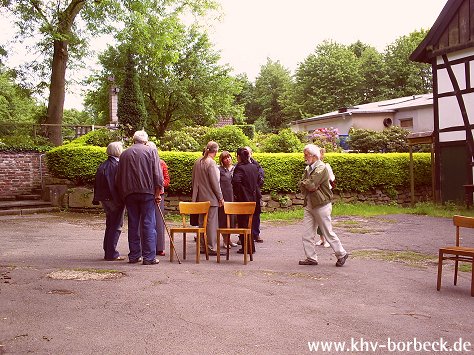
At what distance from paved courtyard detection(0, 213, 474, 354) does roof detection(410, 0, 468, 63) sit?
33.3 ft

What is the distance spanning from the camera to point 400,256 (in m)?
10.4

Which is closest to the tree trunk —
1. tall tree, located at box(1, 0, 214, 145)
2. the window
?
tall tree, located at box(1, 0, 214, 145)

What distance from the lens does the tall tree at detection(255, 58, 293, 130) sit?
6981 centimetres

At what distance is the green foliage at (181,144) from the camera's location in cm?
2045

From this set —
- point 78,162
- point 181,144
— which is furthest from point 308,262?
point 181,144

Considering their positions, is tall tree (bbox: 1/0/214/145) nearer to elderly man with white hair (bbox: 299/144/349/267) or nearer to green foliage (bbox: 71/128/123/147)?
green foliage (bbox: 71/128/123/147)

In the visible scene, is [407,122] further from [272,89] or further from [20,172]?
[272,89]

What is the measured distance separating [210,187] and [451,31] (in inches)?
495

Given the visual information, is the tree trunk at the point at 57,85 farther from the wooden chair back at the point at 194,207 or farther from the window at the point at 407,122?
the window at the point at 407,122

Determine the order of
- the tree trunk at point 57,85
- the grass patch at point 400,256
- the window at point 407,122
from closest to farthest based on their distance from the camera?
the grass patch at point 400,256, the tree trunk at point 57,85, the window at point 407,122

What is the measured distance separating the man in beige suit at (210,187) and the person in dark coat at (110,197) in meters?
1.49

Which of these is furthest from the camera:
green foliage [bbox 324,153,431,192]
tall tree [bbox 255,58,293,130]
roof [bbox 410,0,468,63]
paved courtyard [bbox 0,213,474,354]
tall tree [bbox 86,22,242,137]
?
tall tree [bbox 255,58,293,130]

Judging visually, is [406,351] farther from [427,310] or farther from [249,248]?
[249,248]

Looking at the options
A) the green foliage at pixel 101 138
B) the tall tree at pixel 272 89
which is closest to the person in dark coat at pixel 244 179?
the green foliage at pixel 101 138
